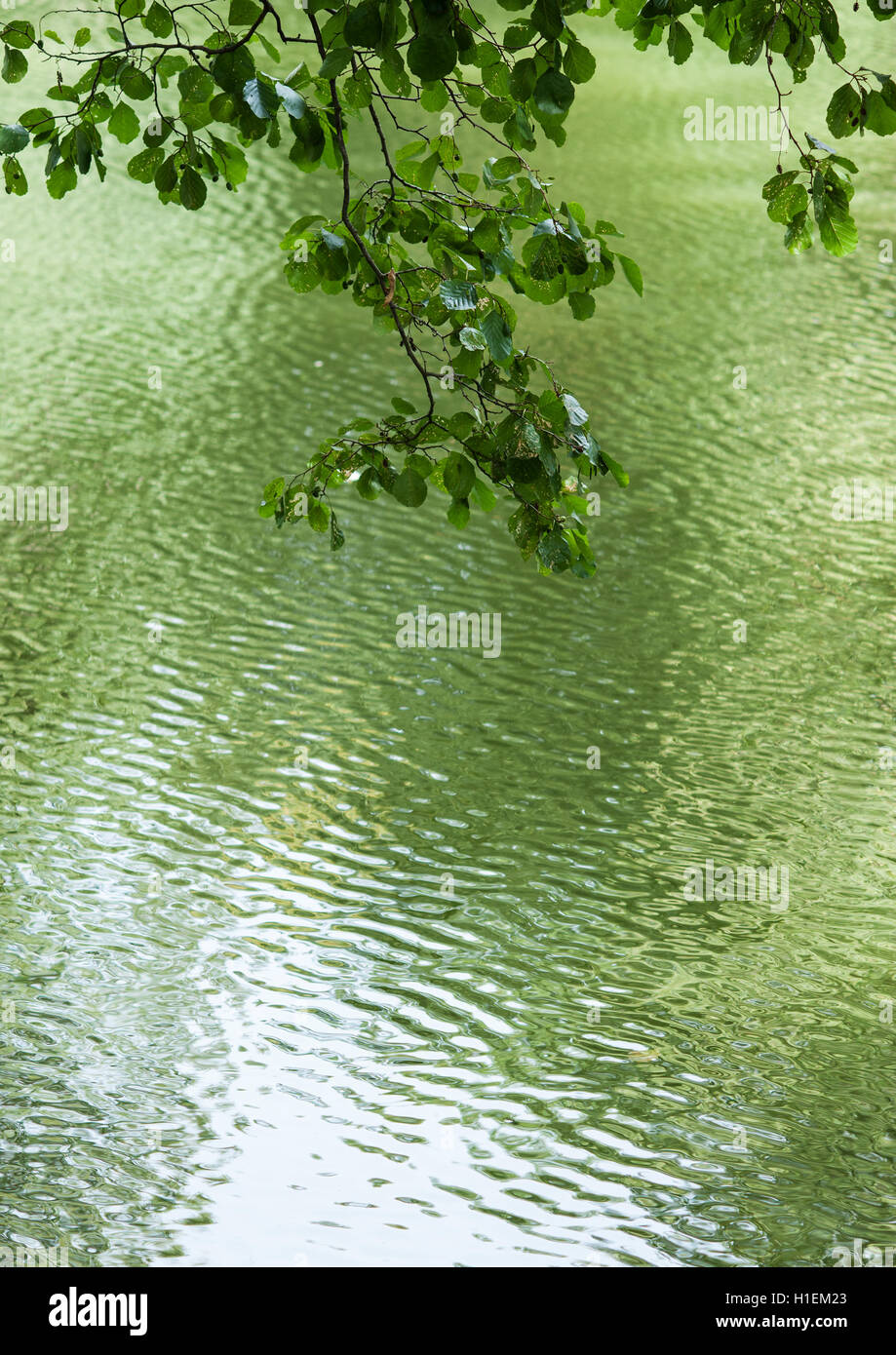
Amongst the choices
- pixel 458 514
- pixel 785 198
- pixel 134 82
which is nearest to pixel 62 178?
pixel 134 82

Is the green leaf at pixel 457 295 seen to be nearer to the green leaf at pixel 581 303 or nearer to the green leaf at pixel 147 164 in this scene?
the green leaf at pixel 581 303

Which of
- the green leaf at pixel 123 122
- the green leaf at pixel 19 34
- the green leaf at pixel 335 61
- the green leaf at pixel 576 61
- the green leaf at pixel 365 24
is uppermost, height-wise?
the green leaf at pixel 19 34

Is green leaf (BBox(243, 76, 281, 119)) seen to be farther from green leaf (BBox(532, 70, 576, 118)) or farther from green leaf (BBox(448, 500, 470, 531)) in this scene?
green leaf (BBox(448, 500, 470, 531))

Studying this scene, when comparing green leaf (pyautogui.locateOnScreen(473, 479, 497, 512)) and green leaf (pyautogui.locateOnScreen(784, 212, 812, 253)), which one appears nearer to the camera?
green leaf (pyautogui.locateOnScreen(784, 212, 812, 253))

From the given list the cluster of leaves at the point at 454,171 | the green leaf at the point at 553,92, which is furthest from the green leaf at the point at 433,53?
the green leaf at the point at 553,92

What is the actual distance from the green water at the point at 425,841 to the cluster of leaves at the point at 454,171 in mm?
2223

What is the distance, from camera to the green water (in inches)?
200

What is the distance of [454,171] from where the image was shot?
4.68m

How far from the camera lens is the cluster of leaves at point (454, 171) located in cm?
363

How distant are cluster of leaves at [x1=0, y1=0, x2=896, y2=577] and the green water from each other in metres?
2.22

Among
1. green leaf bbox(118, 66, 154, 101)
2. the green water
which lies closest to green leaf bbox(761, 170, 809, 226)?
green leaf bbox(118, 66, 154, 101)

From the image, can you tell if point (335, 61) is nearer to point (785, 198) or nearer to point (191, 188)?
point (191, 188)

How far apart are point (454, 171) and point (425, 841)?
355 cm
